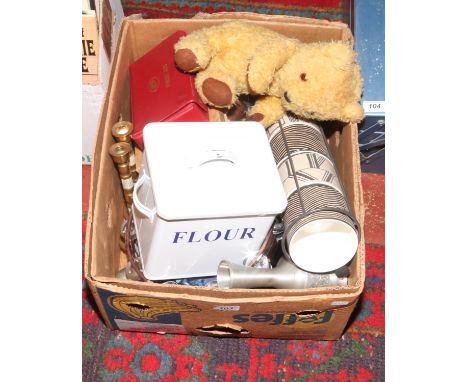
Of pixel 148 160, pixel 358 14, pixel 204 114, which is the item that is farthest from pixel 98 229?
pixel 358 14

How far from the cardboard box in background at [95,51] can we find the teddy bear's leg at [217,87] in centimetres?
17

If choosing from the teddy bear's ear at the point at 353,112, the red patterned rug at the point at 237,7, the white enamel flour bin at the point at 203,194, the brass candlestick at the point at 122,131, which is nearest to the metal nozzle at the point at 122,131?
the brass candlestick at the point at 122,131

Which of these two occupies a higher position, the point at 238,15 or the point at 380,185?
the point at 238,15

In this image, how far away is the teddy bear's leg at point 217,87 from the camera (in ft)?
3.11

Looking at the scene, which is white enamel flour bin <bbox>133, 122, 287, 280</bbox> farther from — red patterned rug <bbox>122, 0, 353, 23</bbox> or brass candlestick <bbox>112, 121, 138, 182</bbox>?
red patterned rug <bbox>122, 0, 353, 23</bbox>

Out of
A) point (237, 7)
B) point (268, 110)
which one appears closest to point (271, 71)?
point (268, 110)

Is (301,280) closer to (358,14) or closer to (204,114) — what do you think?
(204,114)

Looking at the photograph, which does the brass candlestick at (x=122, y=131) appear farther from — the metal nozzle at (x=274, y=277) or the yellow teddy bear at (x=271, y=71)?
the metal nozzle at (x=274, y=277)

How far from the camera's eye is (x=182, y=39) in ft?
3.23

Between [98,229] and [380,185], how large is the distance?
61 centimetres

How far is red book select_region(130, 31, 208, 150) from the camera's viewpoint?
3.16ft

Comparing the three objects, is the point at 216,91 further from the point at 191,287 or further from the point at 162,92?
the point at 191,287

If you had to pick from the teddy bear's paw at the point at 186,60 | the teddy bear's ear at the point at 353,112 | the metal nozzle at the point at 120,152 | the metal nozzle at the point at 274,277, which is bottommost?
the metal nozzle at the point at 274,277

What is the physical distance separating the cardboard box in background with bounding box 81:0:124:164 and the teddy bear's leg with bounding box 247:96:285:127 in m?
0.27
